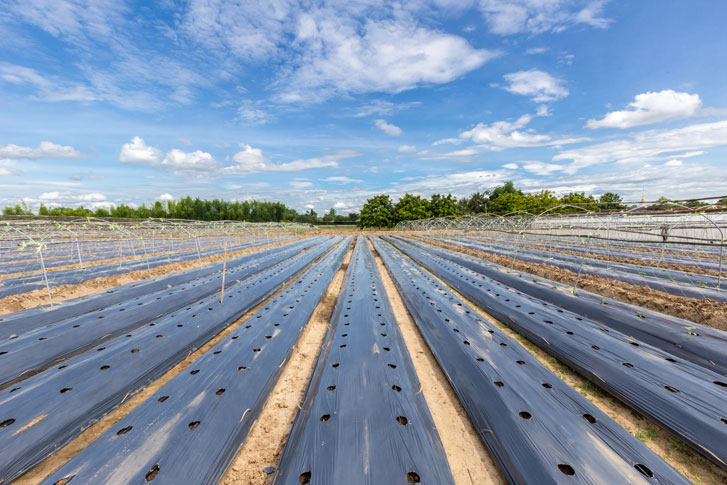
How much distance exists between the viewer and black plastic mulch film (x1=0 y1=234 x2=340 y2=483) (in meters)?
1.99

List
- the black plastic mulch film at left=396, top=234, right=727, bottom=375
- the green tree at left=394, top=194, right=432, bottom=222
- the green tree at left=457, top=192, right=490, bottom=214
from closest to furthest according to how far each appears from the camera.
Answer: the black plastic mulch film at left=396, top=234, right=727, bottom=375
the green tree at left=394, top=194, right=432, bottom=222
the green tree at left=457, top=192, right=490, bottom=214

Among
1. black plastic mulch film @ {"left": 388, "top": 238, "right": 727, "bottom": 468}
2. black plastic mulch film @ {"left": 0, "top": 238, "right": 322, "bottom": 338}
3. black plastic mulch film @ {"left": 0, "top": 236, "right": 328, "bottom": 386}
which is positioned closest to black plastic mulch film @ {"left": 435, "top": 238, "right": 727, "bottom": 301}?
black plastic mulch film @ {"left": 388, "top": 238, "right": 727, "bottom": 468}

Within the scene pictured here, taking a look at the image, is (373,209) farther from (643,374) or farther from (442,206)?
(643,374)

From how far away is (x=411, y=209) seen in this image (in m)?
50.4

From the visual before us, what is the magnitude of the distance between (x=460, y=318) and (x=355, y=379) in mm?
2567

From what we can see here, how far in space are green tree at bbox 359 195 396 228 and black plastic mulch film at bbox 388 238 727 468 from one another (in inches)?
1795

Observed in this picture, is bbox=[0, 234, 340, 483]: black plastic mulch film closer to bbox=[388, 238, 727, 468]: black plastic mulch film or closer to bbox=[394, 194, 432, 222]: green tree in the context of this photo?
bbox=[388, 238, 727, 468]: black plastic mulch film

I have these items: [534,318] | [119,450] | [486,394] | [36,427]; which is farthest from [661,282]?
[36,427]

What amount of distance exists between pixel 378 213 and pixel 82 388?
48.6 m

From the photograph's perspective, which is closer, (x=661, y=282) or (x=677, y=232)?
(x=661, y=282)

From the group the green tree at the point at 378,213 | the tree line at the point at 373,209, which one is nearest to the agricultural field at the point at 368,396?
the tree line at the point at 373,209

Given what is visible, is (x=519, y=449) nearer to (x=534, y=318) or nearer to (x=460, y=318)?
(x=460, y=318)

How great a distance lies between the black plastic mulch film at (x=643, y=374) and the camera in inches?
83.6

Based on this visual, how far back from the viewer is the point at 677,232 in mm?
17500
